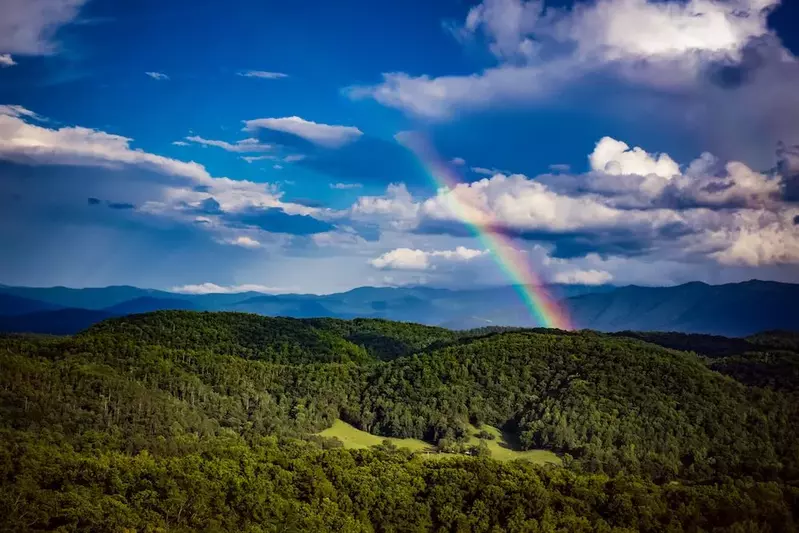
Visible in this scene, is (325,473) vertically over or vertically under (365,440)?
over

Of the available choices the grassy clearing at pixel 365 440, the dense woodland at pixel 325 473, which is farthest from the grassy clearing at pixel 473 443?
the dense woodland at pixel 325 473

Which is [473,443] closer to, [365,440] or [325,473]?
[365,440]

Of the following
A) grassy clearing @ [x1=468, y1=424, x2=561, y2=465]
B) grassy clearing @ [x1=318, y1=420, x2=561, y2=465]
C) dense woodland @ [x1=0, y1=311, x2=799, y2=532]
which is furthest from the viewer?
grassy clearing @ [x1=318, y1=420, x2=561, y2=465]

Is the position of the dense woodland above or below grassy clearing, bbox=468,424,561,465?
above

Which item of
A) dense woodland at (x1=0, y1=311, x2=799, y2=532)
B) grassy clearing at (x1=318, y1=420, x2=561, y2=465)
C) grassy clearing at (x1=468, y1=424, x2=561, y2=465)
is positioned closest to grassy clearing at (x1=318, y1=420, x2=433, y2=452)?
grassy clearing at (x1=318, y1=420, x2=561, y2=465)

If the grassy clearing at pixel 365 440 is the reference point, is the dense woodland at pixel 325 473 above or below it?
above

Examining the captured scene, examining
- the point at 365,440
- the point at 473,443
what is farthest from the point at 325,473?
the point at 473,443

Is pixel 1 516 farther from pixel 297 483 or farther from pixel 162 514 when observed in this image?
pixel 297 483

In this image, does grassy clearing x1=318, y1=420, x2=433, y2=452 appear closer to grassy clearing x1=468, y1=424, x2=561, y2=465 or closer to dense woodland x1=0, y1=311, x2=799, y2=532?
dense woodland x1=0, y1=311, x2=799, y2=532

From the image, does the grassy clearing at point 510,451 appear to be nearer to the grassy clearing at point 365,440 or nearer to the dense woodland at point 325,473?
the dense woodland at point 325,473

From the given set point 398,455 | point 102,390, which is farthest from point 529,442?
point 102,390

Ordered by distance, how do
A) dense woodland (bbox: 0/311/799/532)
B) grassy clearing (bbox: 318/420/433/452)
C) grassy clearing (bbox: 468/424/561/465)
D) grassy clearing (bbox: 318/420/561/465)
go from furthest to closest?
grassy clearing (bbox: 318/420/433/452) → grassy clearing (bbox: 318/420/561/465) → grassy clearing (bbox: 468/424/561/465) → dense woodland (bbox: 0/311/799/532)
